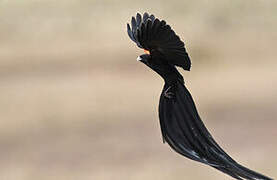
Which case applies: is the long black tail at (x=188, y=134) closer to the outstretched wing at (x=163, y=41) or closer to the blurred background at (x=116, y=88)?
the outstretched wing at (x=163, y=41)

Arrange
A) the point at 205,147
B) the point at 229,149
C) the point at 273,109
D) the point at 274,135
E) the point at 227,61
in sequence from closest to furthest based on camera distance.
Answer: the point at 205,147
the point at 229,149
the point at 274,135
the point at 273,109
the point at 227,61

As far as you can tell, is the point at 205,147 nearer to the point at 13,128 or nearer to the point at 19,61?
the point at 13,128

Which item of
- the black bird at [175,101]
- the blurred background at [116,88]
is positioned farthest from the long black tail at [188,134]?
the blurred background at [116,88]

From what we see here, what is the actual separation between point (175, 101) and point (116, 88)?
8545 mm

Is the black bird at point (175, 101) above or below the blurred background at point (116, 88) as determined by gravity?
below

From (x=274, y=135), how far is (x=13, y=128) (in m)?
2.48

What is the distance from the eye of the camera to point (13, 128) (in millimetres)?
8555

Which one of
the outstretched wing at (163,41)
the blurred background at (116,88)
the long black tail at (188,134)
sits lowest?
the long black tail at (188,134)

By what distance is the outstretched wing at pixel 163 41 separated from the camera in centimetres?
106

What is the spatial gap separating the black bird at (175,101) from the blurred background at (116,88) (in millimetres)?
5123

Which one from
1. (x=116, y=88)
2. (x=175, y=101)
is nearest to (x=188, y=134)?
(x=175, y=101)

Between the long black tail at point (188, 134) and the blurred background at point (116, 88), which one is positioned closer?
the long black tail at point (188, 134)

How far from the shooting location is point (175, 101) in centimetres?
109

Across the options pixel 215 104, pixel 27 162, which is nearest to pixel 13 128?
pixel 27 162
